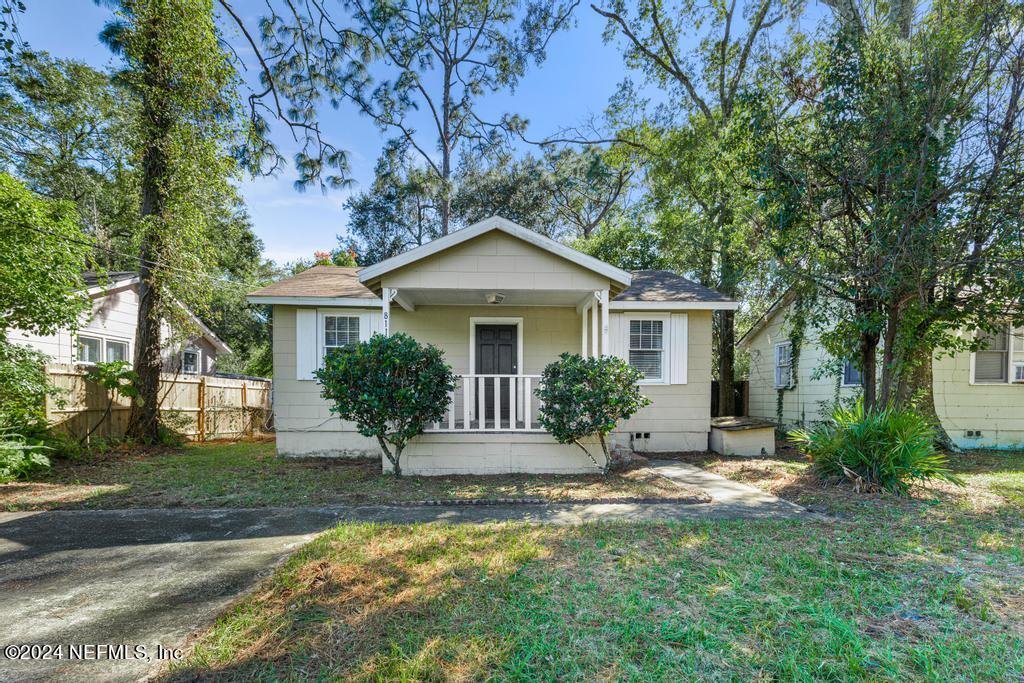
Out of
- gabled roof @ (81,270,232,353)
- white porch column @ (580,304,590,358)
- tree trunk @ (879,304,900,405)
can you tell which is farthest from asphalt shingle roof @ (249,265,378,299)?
tree trunk @ (879,304,900,405)

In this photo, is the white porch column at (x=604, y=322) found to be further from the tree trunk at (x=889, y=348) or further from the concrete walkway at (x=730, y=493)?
the tree trunk at (x=889, y=348)

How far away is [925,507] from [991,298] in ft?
13.5

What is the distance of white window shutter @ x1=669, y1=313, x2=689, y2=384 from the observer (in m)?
9.64

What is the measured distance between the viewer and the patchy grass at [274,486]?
5.82 metres

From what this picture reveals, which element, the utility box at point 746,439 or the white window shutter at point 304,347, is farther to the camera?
the utility box at point 746,439

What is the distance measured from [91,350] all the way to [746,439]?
16756 mm

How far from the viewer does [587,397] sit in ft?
21.5

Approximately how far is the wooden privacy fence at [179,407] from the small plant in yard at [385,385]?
17.4 ft

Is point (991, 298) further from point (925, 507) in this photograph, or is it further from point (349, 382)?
point (349, 382)

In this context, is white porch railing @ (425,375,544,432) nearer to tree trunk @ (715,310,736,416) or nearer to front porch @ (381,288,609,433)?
front porch @ (381,288,609,433)

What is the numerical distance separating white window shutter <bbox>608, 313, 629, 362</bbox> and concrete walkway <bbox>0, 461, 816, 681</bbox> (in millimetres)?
3495

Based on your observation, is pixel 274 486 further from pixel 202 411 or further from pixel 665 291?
pixel 665 291

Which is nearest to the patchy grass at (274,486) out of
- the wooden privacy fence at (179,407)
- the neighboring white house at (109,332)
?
the wooden privacy fence at (179,407)

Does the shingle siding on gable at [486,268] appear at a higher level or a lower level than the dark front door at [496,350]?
higher
